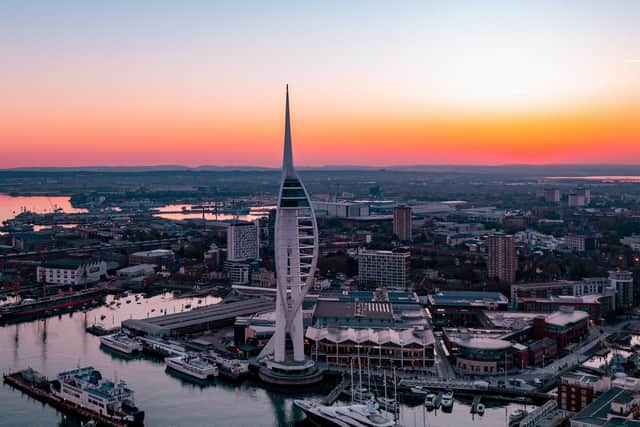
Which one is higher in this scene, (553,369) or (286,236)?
(286,236)

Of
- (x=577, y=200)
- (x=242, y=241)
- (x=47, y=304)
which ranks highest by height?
(x=577, y=200)

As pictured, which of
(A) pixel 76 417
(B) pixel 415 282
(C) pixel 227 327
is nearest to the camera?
(A) pixel 76 417

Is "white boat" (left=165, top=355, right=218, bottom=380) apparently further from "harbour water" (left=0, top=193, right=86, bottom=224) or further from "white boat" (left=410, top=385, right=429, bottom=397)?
"harbour water" (left=0, top=193, right=86, bottom=224)

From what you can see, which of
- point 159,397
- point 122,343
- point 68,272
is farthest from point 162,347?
point 68,272

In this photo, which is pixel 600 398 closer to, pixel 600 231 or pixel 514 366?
pixel 514 366

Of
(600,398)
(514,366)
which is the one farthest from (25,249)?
(600,398)

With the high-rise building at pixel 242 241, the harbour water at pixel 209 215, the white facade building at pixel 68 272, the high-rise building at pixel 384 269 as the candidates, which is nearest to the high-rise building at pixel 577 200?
the harbour water at pixel 209 215

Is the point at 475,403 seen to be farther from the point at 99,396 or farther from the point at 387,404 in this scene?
the point at 99,396
